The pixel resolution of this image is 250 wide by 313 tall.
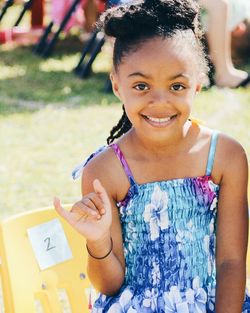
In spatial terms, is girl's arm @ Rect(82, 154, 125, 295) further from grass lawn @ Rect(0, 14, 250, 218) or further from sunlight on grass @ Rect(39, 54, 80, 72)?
sunlight on grass @ Rect(39, 54, 80, 72)

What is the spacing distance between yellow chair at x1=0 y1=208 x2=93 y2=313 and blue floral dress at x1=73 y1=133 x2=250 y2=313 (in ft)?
0.97

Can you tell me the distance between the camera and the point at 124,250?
1.98 meters

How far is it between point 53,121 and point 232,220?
377cm

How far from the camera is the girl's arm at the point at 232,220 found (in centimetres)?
193

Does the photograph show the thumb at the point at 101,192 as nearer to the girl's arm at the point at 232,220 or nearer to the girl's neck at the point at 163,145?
the girl's neck at the point at 163,145

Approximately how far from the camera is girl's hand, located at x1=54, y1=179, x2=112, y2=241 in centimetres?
176

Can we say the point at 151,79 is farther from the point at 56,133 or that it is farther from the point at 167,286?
the point at 56,133

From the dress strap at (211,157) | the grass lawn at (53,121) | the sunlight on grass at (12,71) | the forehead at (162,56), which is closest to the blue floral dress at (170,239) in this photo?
the dress strap at (211,157)

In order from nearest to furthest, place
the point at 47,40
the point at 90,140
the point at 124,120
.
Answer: the point at 124,120 → the point at 90,140 → the point at 47,40

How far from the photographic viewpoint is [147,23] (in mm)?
1830

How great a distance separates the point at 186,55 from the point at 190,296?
0.64 m

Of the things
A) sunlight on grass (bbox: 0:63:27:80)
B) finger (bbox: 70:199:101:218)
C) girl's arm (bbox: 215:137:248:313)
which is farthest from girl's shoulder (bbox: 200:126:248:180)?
sunlight on grass (bbox: 0:63:27:80)

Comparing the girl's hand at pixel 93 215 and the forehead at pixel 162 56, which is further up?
the forehead at pixel 162 56

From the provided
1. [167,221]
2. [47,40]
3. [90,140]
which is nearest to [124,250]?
[167,221]
